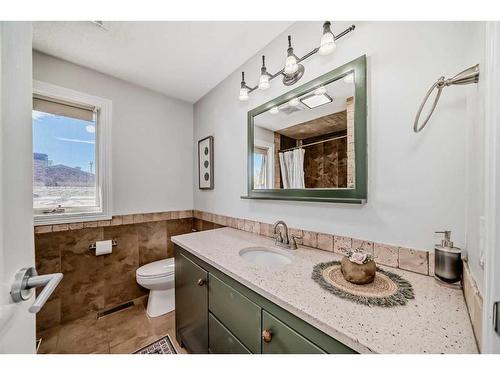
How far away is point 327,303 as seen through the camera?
590mm

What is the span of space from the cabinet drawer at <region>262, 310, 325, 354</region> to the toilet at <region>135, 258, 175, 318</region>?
1.32 metres

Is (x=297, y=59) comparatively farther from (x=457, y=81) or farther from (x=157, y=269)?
(x=157, y=269)

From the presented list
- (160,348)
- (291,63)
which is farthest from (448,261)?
(160,348)

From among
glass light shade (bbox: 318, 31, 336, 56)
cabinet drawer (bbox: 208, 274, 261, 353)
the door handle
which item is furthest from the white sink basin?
glass light shade (bbox: 318, 31, 336, 56)

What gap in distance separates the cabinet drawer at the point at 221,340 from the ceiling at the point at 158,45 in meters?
1.83

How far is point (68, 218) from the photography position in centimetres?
157

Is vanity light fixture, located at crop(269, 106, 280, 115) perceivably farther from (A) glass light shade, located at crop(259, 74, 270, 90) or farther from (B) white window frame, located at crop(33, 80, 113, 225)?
(B) white window frame, located at crop(33, 80, 113, 225)

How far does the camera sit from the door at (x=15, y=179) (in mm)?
394

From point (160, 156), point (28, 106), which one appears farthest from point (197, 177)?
point (28, 106)

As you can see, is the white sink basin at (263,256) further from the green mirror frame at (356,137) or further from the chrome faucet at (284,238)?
the green mirror frame at (356,137)

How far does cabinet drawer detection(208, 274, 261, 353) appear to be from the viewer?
74 cm
